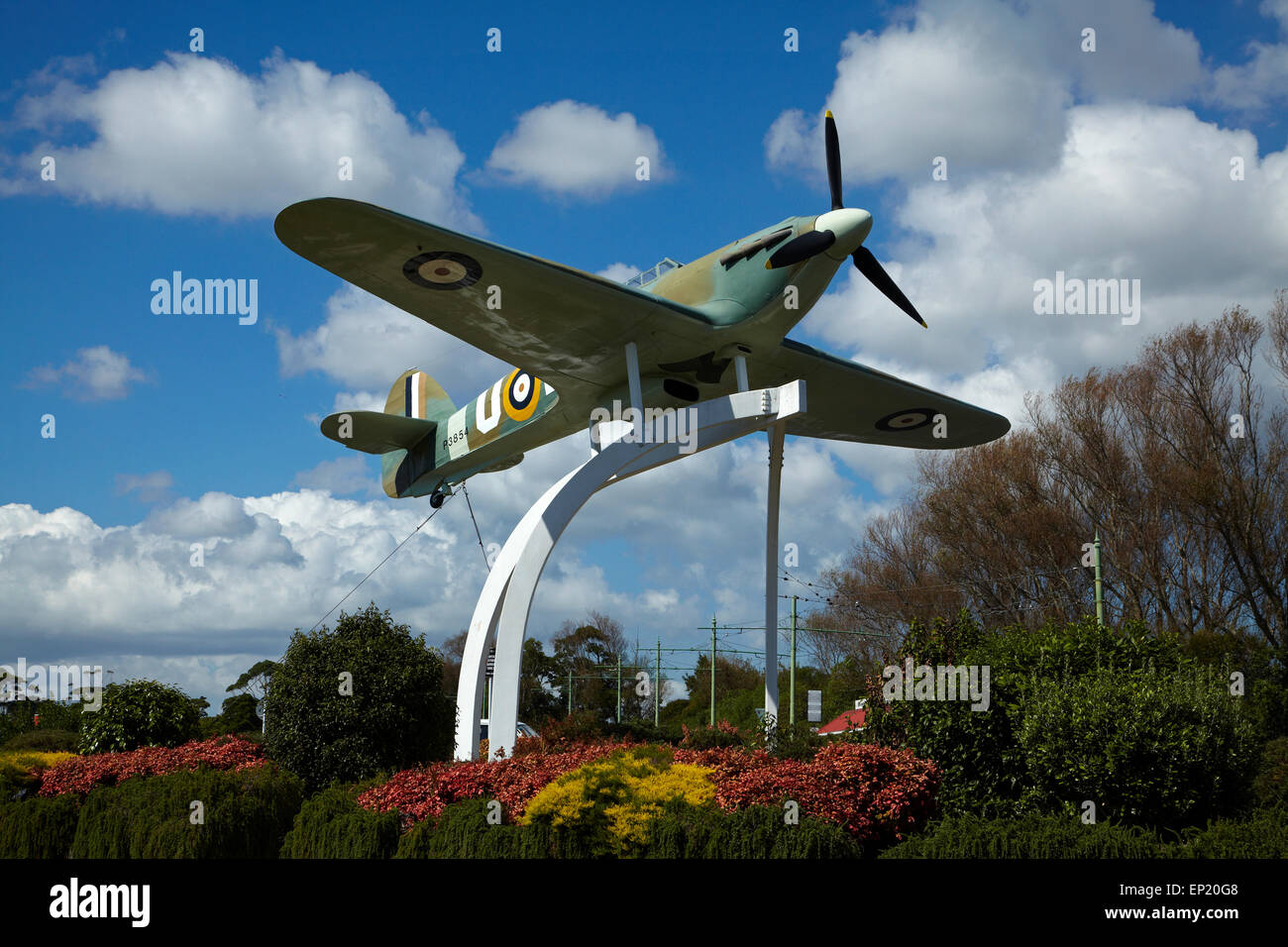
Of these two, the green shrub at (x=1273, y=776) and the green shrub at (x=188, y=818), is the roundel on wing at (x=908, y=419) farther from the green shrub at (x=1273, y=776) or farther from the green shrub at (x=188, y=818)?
the green shrub at (x=188, y=818)

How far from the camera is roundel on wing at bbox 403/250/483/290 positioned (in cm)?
1388

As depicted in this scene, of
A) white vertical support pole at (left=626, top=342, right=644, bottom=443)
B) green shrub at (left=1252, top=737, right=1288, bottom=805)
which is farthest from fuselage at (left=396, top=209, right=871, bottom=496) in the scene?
green shrub at (left=1252, top=737, right=1288, bottom=805)

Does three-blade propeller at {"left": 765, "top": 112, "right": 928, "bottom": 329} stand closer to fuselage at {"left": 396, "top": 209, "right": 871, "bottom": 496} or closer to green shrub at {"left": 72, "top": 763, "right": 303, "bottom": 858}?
fuselage at {"left": 396, "top": 209, "right": 871, "bottom": 496}

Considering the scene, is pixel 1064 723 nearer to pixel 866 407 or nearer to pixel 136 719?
pixel 866 407

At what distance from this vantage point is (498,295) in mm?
15055

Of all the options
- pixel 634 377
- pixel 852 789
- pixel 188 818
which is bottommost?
pixel 188 818

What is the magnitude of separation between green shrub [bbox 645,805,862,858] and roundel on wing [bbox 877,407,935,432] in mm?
13051

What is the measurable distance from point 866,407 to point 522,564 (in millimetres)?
10005

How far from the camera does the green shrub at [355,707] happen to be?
13391mm

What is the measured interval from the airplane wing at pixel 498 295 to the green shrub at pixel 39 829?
24.8 ft

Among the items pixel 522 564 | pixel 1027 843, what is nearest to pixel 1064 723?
pixel 1027 843

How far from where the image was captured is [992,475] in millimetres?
39594

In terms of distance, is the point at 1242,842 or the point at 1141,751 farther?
the point at 1141,751
